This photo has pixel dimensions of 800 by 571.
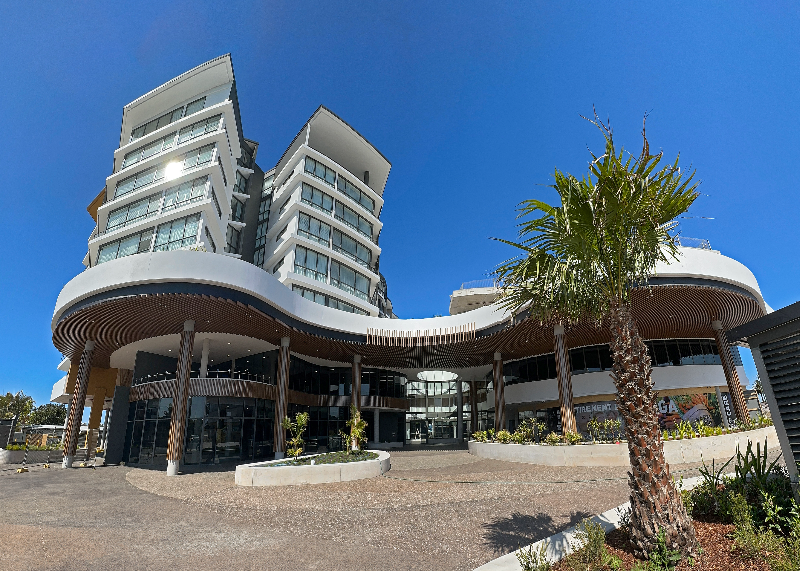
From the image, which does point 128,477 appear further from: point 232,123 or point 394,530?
point 232,123

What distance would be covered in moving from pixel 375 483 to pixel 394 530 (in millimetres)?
7571

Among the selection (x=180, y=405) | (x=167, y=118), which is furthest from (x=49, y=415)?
(x=180, y=405)

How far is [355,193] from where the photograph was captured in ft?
173

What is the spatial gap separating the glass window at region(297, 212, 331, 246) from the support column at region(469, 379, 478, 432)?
2409cm

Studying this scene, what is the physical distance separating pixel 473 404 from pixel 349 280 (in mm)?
20739

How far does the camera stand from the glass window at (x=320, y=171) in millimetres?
47906

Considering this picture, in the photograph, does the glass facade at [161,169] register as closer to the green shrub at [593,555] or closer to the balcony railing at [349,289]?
the balcony railing at [349,289]

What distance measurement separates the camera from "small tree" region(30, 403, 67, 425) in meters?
86.9

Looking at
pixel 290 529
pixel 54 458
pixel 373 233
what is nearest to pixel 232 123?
pixel 373 233

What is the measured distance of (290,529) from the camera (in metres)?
10.6

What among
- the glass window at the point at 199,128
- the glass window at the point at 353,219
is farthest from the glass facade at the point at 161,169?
the glass window at the point at 353,219

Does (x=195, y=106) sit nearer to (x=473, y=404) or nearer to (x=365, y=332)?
(x=365, y=332)

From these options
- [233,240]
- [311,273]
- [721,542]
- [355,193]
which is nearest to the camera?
[721,542]

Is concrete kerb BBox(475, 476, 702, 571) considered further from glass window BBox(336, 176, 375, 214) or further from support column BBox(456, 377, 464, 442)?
glass window BBox(336, 176, 375, 214)
